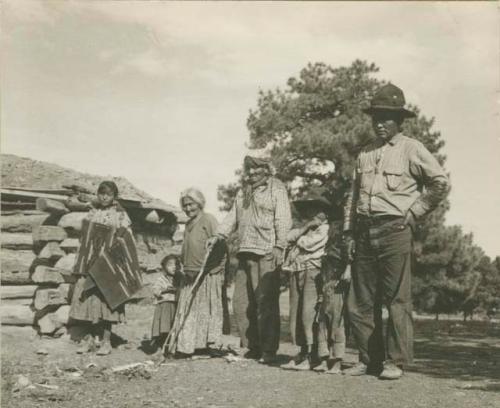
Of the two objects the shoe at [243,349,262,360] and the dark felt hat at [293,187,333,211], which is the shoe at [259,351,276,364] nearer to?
the shoe at [243,349,262,360]

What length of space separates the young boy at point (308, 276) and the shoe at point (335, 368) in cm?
26

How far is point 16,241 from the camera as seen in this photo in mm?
9812

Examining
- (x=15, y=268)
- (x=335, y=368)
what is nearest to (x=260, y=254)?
(x=335, y=368)

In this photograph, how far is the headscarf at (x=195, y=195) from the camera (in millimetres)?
7621

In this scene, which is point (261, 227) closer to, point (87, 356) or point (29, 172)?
point (87, 356)

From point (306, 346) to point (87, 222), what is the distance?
3.60m

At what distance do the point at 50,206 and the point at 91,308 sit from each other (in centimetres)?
208

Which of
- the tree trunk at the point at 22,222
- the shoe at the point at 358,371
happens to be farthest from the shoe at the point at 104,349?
the shoe at the point at 358,371

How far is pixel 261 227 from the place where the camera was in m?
6.97

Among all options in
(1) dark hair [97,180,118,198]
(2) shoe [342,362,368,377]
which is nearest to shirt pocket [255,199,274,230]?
(2) shoe [342,362,368,377]

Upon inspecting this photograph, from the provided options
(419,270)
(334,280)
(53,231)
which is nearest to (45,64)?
(53,231)

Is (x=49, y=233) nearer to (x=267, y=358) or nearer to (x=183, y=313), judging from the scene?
(x=183, y=313)

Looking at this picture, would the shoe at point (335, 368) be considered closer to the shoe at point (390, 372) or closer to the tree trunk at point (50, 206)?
A: the shoe at point (390, 372)

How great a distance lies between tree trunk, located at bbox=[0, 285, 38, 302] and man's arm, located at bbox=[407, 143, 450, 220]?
6548 mm
